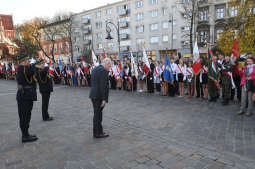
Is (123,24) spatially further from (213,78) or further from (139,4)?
(213,78)

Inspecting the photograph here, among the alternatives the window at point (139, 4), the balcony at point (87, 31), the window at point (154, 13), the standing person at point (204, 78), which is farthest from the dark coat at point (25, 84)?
the balcony at point (87, 31)

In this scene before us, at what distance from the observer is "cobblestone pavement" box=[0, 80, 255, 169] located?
362cm

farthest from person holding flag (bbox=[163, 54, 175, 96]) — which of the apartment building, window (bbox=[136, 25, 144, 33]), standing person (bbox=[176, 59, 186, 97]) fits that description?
window (bbox=[136, 25, 144, 33])

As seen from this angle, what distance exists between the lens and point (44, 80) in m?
6.62

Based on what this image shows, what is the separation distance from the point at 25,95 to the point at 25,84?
29cm

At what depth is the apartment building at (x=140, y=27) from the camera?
39.4 m

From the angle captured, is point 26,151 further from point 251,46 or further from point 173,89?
point 251,46

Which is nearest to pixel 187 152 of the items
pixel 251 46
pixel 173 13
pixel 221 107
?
pixel 221 107

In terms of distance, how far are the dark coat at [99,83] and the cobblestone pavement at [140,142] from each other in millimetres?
1095

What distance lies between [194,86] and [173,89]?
3.60 ft

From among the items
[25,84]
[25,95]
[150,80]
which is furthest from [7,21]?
[25,95]

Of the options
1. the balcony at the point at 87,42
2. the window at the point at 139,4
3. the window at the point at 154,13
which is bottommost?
the balcony at the point at 87,42

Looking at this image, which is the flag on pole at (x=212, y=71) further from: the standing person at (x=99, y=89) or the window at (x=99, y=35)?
the window at (x=99, y=35)

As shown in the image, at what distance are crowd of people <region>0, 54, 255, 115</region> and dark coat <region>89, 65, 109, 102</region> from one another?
456cm
